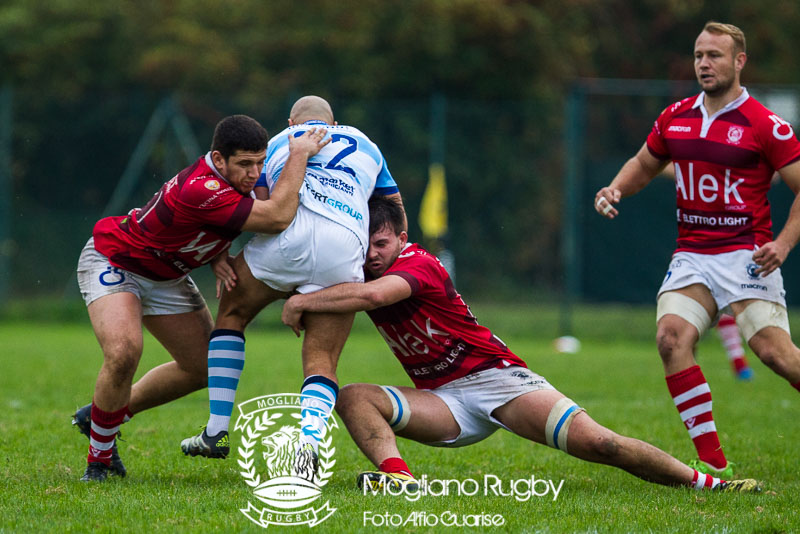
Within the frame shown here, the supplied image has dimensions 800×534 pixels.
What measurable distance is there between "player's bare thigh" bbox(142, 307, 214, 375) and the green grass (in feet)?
1.89

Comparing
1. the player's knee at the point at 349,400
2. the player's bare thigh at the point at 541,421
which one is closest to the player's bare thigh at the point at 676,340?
the player's bare thigh at the point at 541,421

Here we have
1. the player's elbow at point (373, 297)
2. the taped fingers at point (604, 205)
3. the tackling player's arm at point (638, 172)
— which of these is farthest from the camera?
the tackling player's arm at point (638, 172)

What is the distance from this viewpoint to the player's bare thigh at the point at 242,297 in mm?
5020

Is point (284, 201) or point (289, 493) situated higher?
point (284, 201)

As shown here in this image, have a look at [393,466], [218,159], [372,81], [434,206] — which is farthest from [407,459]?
[372,81]

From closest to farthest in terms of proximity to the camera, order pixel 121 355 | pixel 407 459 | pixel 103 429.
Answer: pixel 121 355 → pixel 103 429 → pixel 407 459

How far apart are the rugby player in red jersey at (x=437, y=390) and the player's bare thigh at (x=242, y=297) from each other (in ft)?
0.87

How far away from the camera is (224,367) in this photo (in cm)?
494

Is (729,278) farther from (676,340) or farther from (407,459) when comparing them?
(407,459)

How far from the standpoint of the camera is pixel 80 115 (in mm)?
16078

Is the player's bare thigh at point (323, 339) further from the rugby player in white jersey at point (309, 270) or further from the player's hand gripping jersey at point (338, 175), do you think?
the player's hand gripping jersey at point (338, 175)

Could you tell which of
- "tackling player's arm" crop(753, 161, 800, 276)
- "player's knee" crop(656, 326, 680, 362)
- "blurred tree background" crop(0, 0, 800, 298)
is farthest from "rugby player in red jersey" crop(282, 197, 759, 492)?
"blurred tree background" crop(0, 0, 800, 298)

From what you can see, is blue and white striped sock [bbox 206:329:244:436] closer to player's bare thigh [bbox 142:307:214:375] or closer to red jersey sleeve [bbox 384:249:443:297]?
player's bare thigh [bbox 142:307:214:375]

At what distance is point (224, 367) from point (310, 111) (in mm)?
1495
